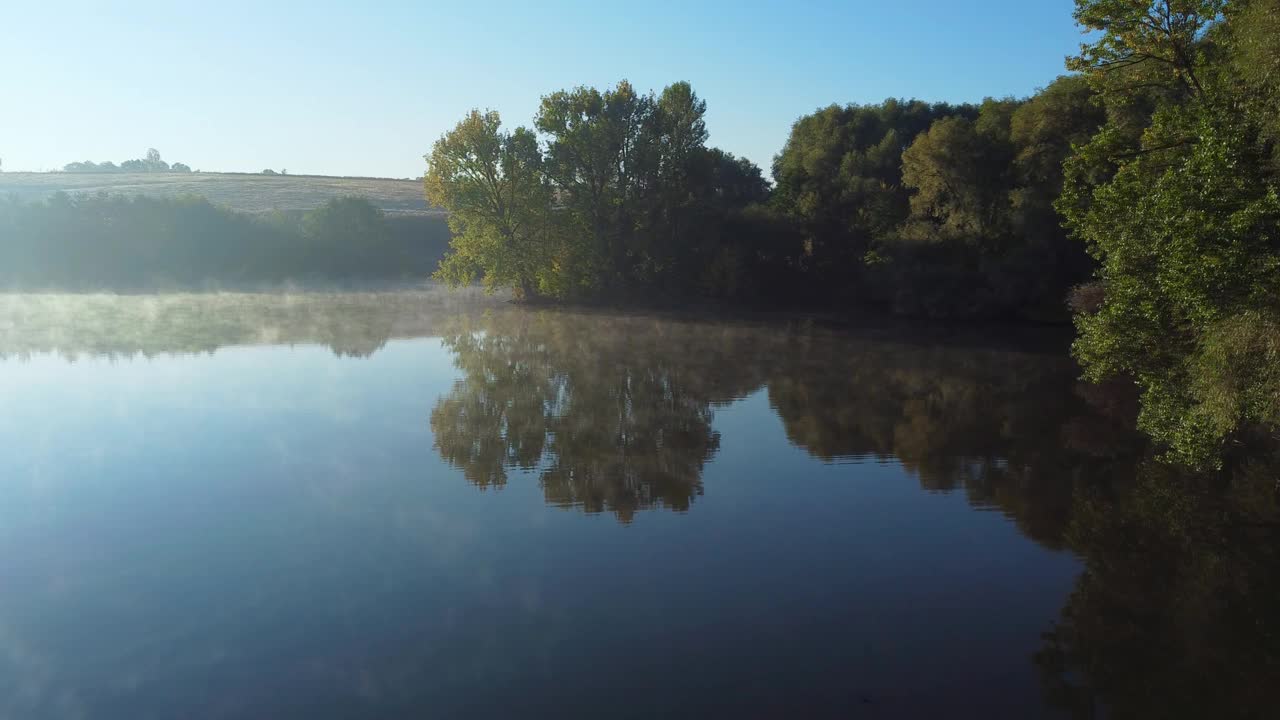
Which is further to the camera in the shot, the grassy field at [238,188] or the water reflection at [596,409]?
the grassy field at [238,188]

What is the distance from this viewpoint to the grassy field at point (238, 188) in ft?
304

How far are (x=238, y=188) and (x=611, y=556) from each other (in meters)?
105

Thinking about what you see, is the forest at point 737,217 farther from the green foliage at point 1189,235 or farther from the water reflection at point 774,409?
the water reflection at point 774,409

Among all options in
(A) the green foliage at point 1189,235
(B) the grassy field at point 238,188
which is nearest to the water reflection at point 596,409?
(A) the green foliage at point 1189,235

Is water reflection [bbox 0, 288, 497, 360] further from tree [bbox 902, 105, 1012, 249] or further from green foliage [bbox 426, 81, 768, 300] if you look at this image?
tree [bbox 902, 105, 1012, 249]

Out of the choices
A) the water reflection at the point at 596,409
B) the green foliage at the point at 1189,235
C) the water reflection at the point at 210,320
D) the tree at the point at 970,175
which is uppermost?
the tree at the point at 970,175

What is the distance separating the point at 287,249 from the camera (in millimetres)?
75000

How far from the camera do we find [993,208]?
1727 inches

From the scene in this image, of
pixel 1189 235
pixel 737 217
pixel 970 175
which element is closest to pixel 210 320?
pixel 737 217

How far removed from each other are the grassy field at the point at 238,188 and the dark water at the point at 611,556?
74.4 meters

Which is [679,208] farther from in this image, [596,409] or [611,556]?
[611,556]

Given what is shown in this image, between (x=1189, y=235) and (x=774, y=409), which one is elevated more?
(x=1189, y=235)

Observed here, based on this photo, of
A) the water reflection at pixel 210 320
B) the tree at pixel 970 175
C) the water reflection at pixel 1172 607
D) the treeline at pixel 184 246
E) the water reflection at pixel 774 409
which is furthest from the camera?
the treeline at pixel 184 246

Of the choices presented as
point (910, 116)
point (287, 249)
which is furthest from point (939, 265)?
point (287, 249)
